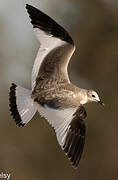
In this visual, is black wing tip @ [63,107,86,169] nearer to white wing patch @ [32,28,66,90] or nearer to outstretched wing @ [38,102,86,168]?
outstretched wing @ [38,102,86,168]

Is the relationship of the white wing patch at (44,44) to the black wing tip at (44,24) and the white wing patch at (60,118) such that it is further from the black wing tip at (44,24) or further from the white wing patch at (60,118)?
the white wing patch at (60,118)

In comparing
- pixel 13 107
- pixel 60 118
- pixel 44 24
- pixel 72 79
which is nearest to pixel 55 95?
pixel 60 118

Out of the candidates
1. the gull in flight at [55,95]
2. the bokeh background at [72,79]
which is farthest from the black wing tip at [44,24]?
the bokeh background at [72,79]

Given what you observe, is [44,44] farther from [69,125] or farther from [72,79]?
[72,79]

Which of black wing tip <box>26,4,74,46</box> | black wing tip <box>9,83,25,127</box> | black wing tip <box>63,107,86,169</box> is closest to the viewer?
black wing tip <box>63,107,86,169</box>

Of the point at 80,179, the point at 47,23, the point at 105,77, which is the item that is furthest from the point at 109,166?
the point at 47,23

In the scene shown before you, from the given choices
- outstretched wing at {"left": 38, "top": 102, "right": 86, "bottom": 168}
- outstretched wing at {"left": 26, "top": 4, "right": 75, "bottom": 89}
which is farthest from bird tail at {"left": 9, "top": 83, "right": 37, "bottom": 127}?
outstretched wing at {"left": 38, "top": 102, "right": 86, "bottom": 168}
